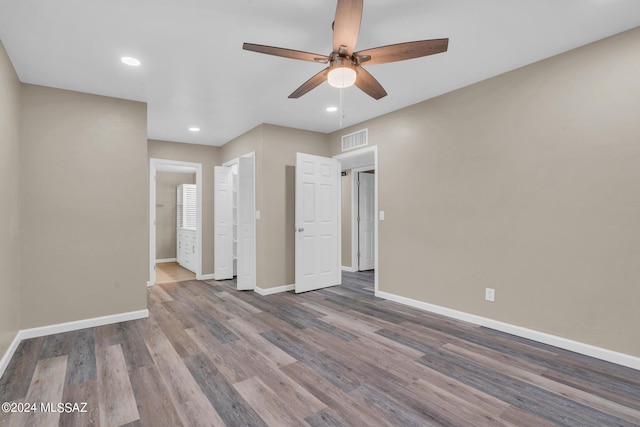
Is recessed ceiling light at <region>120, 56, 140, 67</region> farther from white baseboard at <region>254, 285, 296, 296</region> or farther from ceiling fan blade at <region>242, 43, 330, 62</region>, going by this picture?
white baseboard at <region>254, 285, 296, 296</region>

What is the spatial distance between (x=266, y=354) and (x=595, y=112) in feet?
11.3

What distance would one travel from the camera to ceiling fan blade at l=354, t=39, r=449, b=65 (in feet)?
6.32

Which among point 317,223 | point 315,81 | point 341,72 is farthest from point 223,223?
point 341,72

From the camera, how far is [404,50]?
2.02 metres

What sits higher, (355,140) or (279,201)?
(355,140)

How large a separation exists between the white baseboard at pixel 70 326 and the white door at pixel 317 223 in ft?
6.99

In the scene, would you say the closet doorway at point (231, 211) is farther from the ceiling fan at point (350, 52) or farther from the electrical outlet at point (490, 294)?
the electrical outlet at point (490, 294)

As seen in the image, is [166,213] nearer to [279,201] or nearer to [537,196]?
[279,201]

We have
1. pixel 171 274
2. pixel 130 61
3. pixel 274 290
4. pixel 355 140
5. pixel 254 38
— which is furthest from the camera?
pixel 171 274

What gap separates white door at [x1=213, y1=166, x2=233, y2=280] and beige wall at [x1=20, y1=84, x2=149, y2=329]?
6.64 ft

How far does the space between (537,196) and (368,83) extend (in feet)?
6.35

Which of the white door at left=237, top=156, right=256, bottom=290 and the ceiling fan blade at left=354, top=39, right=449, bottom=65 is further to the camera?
the white door at left=237, top=156, right=256, bottom=290

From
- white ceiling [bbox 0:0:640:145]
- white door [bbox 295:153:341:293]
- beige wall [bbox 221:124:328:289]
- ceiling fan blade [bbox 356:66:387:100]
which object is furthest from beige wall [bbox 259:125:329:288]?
ceiling fan blade [bbox 356:66:387:100]

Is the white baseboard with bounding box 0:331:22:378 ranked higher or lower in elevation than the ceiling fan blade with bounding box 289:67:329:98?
lower
